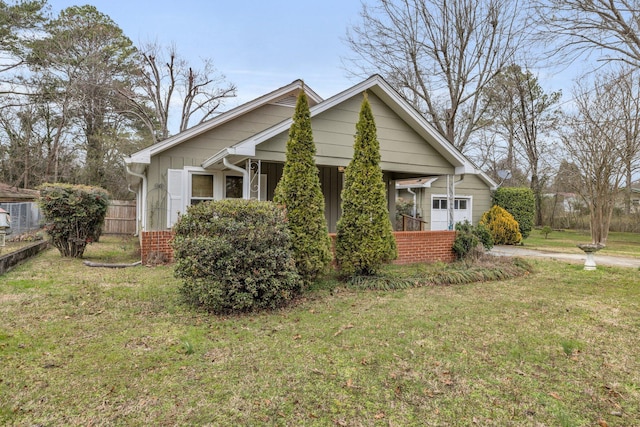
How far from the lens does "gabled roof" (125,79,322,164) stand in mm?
8462

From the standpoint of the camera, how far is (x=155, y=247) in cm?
827

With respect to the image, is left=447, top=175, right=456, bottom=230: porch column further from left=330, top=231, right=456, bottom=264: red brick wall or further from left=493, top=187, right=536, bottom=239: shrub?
left=493, top=187, right=536, bottom=239: shrub

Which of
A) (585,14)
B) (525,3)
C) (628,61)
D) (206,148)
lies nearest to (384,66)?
(525,3)

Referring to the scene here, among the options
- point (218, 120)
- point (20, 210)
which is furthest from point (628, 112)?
point (20, 210)

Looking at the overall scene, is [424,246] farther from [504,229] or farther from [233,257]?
[504,229]

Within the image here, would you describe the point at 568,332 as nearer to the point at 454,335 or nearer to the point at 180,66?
the point at 454,335

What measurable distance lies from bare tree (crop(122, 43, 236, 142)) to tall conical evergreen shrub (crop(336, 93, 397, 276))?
17.4m

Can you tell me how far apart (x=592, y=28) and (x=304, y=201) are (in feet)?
41.9

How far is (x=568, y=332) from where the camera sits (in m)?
4.13

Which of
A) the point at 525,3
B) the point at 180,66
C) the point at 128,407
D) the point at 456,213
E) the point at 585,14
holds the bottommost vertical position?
the point at 128,407

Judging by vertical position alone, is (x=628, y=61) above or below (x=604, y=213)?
above

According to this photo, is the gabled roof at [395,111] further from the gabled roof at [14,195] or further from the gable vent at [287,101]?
the gabled roof at [14,195]

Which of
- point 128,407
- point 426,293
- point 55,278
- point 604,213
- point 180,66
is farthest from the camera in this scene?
point 180,66

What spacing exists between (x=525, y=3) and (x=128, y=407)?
15986mm
